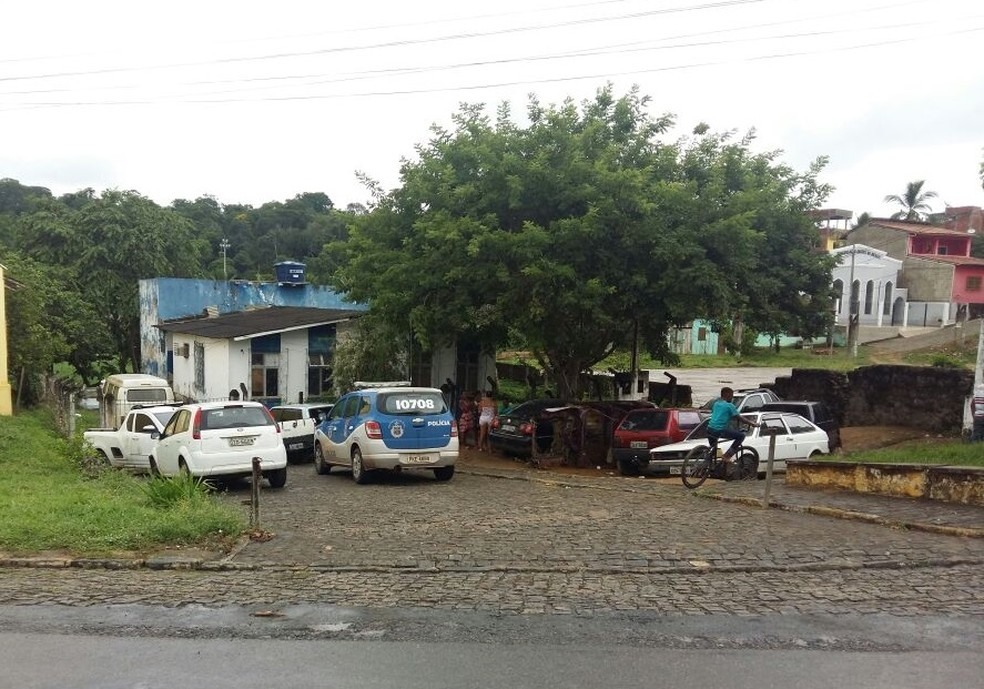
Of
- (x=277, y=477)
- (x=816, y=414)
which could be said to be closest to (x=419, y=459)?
(x=277, y=477)

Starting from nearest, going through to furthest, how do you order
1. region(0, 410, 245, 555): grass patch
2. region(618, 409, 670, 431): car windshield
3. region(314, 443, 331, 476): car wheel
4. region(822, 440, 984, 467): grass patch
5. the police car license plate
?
1. region(0, 410, 245, 555): grass patch
2. region(822, 440, 984, 467): grass patch
3. the police car license plate
4. region(314, 443, 331, 476): car wheel
5. region(618, 409, 670, 431): car windshield

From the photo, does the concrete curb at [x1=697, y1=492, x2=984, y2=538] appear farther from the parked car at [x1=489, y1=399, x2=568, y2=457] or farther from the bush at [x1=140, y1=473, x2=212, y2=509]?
the parked car at [x1=489, y1=399, x2=568, y2=457]

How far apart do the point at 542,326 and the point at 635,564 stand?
11853 millimetres

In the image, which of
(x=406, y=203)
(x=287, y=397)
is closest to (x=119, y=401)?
(x=287, y=397)

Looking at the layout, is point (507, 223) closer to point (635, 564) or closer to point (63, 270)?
Result: point (635, 564)

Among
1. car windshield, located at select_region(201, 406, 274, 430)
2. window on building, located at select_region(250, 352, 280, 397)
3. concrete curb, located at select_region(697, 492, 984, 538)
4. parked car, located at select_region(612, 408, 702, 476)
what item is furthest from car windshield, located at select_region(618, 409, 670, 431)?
window on building, located at select_region(250, 352, 280, 397)

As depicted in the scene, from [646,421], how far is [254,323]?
17.2 meters

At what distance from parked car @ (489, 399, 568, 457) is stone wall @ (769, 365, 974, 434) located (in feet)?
34.8

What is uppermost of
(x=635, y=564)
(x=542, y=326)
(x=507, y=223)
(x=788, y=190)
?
(x=788, y=190)

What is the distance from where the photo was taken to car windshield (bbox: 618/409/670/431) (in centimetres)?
1831

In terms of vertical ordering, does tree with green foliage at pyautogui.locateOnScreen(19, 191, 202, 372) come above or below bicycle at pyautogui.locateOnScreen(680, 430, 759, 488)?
above

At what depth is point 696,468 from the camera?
1435 cm

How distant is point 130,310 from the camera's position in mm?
41625

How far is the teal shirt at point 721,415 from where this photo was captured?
555 inches
